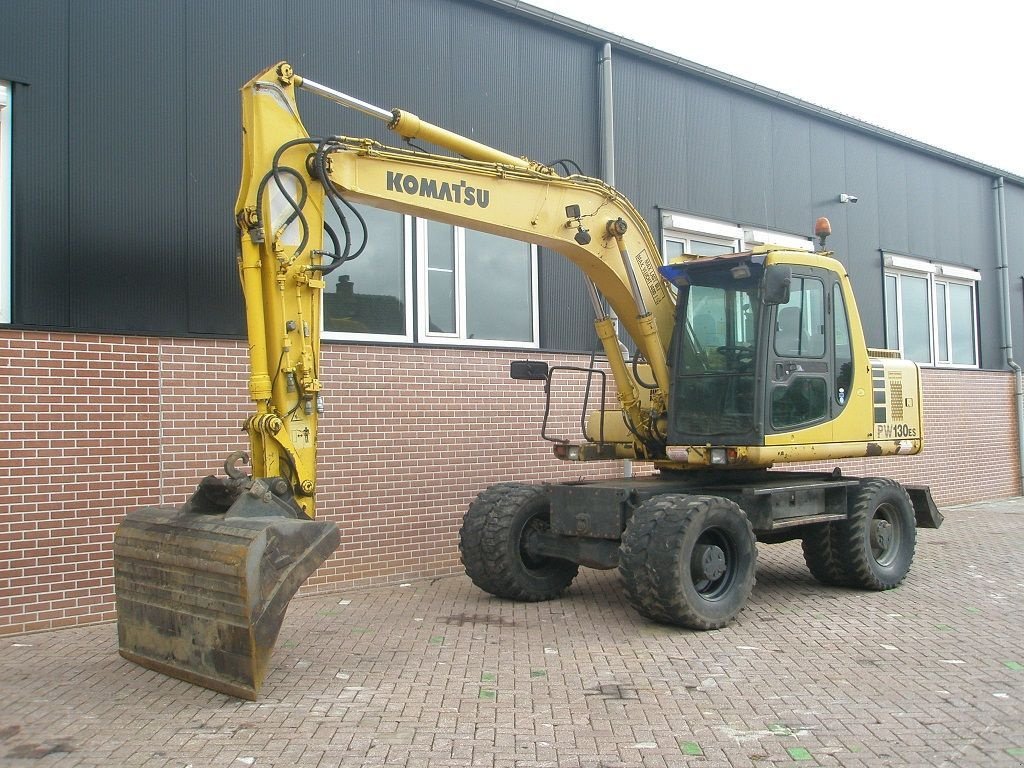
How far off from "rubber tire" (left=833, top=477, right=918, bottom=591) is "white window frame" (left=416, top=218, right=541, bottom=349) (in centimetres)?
384

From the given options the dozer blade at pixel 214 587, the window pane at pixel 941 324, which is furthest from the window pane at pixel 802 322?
the window pane at pixel 941 324

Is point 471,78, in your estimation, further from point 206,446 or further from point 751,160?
point 751,160

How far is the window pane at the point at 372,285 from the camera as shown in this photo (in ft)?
29.8

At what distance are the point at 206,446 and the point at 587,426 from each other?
349 cm

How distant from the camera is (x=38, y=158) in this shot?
7324 millimetres

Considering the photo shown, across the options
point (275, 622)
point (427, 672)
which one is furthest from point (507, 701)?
point (275, 622)

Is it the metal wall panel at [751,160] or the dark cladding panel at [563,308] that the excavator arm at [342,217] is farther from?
the metal wall panel at [751,160]

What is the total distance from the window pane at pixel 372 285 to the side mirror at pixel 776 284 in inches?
145

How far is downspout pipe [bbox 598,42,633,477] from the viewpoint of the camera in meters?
11.2

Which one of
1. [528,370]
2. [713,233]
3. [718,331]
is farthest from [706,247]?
[528,370]

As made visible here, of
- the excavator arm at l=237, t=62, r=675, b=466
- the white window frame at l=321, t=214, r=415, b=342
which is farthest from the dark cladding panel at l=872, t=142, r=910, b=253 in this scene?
the white window frame at l=321, t=214, r=415, b=342

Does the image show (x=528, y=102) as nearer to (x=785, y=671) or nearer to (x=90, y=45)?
(x=90, y=45)

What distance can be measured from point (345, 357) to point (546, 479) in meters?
2.91

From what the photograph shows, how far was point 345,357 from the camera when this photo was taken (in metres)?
8.88
